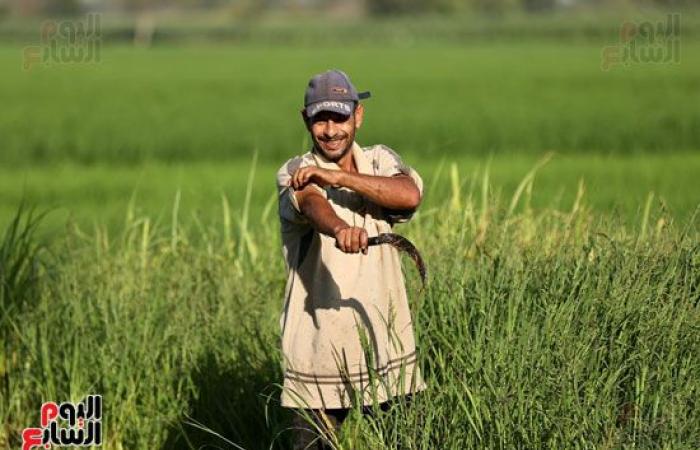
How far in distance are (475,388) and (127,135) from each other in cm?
1734

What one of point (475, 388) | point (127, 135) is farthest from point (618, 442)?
point (127, 135)

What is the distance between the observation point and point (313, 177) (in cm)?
359

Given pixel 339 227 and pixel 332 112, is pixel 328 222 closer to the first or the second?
pixel 339 227

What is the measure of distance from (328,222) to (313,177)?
0.11 metres

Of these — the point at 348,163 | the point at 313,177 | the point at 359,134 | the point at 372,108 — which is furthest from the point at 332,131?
the point at 372,108

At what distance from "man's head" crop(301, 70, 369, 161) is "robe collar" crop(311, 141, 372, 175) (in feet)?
0.07

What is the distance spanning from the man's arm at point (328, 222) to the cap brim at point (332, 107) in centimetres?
18

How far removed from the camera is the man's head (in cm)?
376

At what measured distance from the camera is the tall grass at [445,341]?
381 centimetres

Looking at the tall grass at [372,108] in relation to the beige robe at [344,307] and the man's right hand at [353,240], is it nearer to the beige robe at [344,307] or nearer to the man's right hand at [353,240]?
the beige robe at [344,307]

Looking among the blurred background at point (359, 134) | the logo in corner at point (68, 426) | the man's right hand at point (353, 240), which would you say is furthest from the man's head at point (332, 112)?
the logo in corner at point (68, 426)

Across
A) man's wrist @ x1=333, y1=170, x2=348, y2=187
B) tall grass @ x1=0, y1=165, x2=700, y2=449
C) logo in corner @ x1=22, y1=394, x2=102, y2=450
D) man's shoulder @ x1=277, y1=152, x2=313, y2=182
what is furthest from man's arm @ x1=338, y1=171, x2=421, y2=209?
logo in corner @ x1=22, y1=394, x2=102, y2=450

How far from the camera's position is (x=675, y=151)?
17203 millimetres

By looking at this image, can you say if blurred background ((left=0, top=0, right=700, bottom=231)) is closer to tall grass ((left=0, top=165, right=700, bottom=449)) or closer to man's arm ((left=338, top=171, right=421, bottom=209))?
tall grass ((left=0, top=165, right=700, bottom=449))
